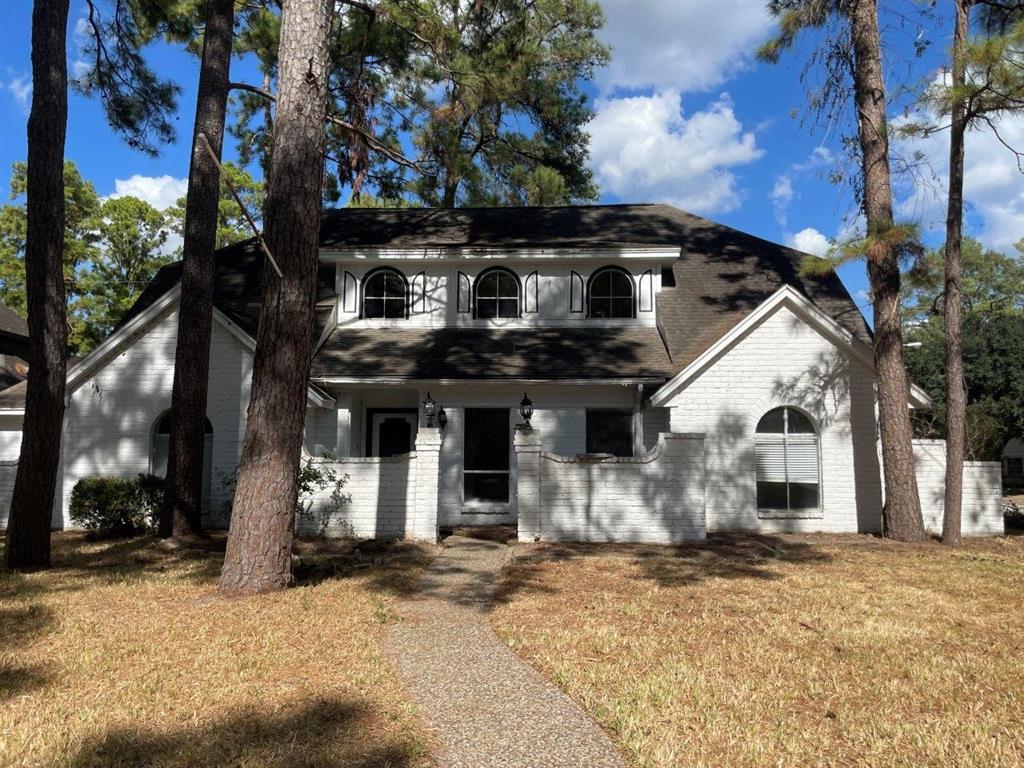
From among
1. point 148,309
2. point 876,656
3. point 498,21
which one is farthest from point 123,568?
point 498,21

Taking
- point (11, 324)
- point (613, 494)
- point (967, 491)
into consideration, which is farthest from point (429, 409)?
point (11, 324)

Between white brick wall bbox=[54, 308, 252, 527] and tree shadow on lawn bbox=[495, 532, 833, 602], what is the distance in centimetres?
695

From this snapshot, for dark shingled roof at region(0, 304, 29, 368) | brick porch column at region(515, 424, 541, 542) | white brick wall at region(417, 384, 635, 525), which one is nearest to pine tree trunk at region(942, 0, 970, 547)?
white brick wall at region(417, 384, 635, 525)

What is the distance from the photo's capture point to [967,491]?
1310 centimetres

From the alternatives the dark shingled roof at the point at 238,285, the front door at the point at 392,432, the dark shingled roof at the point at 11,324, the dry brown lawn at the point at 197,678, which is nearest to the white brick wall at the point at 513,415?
the front door at the point at 392,432

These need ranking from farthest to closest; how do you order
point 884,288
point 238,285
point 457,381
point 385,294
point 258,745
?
point 238,285
point 385,294
point 457,381
point 884,288
point 258,745

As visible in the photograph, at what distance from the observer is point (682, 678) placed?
4863 millimetres

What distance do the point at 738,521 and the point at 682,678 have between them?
28.5 ft

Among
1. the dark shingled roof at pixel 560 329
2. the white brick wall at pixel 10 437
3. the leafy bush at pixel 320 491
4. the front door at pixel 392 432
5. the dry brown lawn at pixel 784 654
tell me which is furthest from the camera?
the front door at pixel 392 432

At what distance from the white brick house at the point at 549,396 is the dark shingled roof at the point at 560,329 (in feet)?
0.28

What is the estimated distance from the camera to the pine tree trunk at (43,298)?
906 cm

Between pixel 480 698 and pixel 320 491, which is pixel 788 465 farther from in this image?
pixel 480 698

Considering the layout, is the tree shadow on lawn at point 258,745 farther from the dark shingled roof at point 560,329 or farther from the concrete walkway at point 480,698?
the dark shingled roof at point 560,329

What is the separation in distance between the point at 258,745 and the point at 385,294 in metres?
13.5
